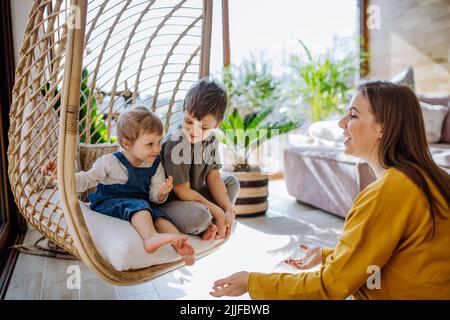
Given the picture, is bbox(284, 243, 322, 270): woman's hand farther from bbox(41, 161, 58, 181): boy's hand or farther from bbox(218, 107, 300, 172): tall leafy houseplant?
bbox(218, 107, 300, 172): tall leafy houseplant

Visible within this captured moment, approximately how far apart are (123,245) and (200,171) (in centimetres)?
36

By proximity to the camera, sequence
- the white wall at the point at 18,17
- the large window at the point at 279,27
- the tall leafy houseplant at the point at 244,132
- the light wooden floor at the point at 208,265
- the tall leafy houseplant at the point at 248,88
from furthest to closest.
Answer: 1. the large window at the point at 279,27
2. the tall leafy houseplant at the point at 248,88
3. the tall leafy houseplant at the point at 244,132
4. the white wall at the point at 18,17
5. the light wooden floor at the point at 208,265

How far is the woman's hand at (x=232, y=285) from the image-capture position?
913mm

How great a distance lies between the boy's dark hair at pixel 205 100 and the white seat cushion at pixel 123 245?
1.09 ft

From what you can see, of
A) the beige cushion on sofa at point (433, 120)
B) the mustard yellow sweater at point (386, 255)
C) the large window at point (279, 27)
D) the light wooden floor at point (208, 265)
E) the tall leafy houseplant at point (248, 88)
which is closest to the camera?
the mustard yellow sweater at point (386, 255)

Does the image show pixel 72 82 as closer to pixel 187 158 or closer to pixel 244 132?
pixel 187 158

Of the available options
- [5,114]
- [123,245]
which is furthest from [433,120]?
[5,114]

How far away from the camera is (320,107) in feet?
14.2

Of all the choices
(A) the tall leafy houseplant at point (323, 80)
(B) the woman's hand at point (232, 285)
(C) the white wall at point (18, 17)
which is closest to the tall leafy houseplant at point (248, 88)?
(A) the tall leafy houseplant at point (323, 80)

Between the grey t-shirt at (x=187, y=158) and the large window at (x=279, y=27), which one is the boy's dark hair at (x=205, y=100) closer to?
the grey t-shirt at (x=187, y=158)

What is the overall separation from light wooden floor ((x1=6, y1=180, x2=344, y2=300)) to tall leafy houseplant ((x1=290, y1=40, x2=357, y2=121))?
144 cm
